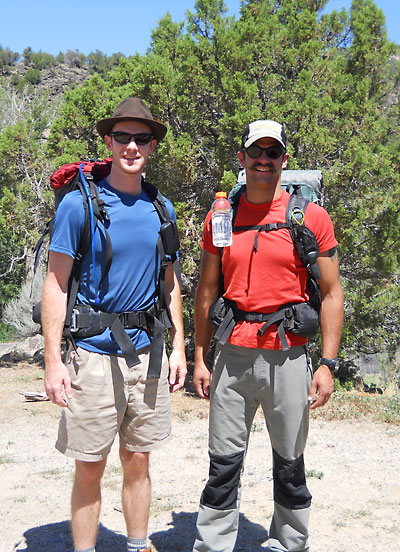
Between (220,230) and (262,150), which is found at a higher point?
(262,150)

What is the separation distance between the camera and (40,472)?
489 centimetres

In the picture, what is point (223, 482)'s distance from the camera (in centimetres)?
283

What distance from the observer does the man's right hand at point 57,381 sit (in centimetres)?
265

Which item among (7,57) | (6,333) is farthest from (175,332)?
(7,57)

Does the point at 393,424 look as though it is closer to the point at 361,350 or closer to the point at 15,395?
the point at 361,350

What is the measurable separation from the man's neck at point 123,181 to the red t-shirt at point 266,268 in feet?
1.70

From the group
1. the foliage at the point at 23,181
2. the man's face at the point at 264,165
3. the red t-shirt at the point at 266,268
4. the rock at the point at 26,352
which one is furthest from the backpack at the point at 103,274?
the rock at the point at 26,352

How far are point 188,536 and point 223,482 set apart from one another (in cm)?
95

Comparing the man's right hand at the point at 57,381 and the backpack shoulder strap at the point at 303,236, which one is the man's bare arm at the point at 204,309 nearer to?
the backpack shoulder strap at the point at 303,236

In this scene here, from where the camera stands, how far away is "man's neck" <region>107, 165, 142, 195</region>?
9.29 feet

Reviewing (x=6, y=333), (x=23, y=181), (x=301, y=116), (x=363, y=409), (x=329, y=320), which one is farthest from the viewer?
(x=6, y=333)

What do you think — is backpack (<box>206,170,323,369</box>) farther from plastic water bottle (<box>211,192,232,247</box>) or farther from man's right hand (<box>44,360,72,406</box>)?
man's right hand (<box>44,360,72,406</box>)

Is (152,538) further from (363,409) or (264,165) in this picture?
(363,409)

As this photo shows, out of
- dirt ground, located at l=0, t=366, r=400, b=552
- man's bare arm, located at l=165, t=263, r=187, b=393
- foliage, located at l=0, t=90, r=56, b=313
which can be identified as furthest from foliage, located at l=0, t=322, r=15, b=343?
man's bare arm, located at l=165, t=263, r=187, b=393
